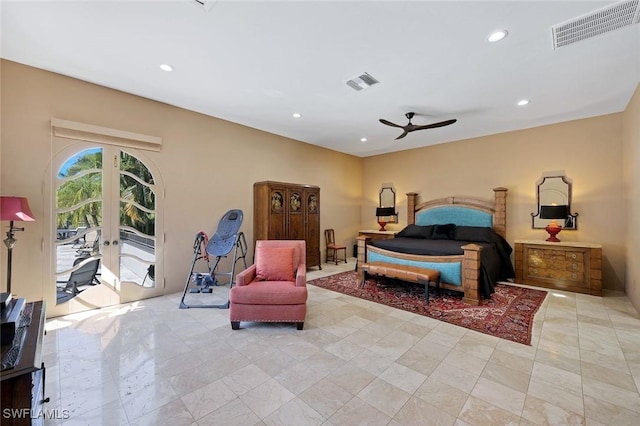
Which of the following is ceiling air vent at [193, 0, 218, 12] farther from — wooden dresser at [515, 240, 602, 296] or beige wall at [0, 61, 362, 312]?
wooden dresser at [515, 240, 602, 296]

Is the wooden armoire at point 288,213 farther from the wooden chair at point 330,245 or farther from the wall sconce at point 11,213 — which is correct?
the wall sconce at point 11,213

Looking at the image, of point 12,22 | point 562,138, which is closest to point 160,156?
point 12,22

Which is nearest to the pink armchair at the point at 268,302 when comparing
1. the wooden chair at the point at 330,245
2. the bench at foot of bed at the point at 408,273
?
the bench at foot of bed at the point at 408,273

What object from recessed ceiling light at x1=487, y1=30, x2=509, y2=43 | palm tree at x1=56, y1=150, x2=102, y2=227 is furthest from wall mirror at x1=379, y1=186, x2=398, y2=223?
palm tree at x1=56, y1=150, x2=102, y2=227

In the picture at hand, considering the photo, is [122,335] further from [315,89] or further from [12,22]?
[315,89]

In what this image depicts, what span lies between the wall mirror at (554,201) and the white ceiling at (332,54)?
1.14 metres

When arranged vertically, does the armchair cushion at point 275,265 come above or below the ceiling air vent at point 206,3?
below

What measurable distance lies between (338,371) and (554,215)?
4.70m

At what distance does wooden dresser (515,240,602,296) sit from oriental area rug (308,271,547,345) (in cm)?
39

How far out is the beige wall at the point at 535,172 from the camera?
4301mm

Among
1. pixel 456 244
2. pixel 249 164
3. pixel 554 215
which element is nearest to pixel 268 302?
pixel 249 164

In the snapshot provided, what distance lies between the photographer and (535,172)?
16.4ft

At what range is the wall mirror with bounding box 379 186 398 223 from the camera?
6.91 meters

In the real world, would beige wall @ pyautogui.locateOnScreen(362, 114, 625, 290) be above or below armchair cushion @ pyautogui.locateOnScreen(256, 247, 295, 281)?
above
